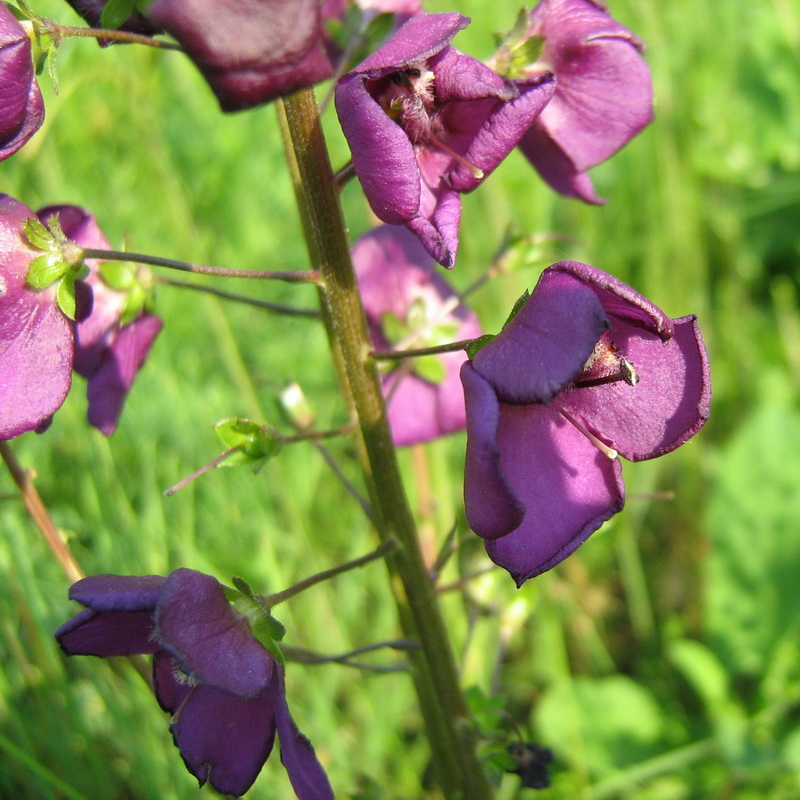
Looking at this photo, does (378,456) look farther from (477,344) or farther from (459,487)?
(459,487)

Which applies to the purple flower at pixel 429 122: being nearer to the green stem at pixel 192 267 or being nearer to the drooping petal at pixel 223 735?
the green stem at pixel 192 267

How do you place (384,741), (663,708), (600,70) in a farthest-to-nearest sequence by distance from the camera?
(663,708), (384,741), (600,70)

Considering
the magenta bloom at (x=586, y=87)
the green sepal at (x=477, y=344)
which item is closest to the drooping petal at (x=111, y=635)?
the green sepal at (x=477, y=344)

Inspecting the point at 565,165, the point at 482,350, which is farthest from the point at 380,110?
the point at 565,165

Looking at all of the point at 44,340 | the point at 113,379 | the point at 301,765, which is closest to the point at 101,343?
the point at 113,379

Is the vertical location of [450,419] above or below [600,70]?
below

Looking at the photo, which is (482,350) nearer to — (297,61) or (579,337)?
(579,337)
